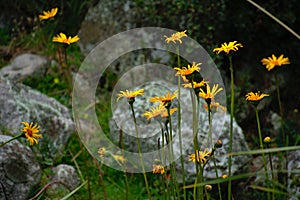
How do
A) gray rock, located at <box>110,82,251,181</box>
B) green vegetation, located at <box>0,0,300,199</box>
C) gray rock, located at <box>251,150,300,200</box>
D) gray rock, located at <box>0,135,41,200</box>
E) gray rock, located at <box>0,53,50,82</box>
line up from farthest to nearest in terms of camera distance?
1. gray rock, located at <box>0,53,50,82</box>
2. green vegetation, located at <box>0,0,300,199</box>
3. gray rock, located at <box>110,82,251,181</box>
4. gray rock, located at <box>251,150,300,200</box>
5. gray rock, located at <box>0,135,41,200</box>

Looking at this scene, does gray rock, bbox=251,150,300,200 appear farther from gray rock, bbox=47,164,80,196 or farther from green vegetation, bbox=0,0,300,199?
gray rock, bbox=47,164,80,196

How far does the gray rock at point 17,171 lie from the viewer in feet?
6.35

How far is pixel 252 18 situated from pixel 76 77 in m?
1.29

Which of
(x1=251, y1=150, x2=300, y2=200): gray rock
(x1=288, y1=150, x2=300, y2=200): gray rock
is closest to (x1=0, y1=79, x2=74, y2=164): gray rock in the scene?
(x1=251, y1=150, x2=300, y2=200): gray rock

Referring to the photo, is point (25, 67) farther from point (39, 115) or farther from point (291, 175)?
point (291, 175)

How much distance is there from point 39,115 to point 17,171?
0.59m

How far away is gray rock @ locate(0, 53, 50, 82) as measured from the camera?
3.31 metres

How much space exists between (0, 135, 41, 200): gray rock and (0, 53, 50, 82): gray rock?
130 cm

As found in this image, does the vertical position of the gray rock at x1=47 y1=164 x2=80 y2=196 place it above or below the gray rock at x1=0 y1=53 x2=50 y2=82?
below

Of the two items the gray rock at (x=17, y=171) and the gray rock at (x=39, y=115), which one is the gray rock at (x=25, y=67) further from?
the gray rock at (x=17, y=171)

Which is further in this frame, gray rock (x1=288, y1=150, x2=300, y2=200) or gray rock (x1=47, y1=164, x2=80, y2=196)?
gray rock (x1=47, y1=164, x2=80, y2=196)

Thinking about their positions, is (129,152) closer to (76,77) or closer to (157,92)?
(157,92)

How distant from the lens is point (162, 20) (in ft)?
10.5

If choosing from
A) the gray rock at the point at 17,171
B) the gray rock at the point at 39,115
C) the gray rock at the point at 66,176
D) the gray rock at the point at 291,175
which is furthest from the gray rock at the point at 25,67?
the gray rock at the point at 291,175
